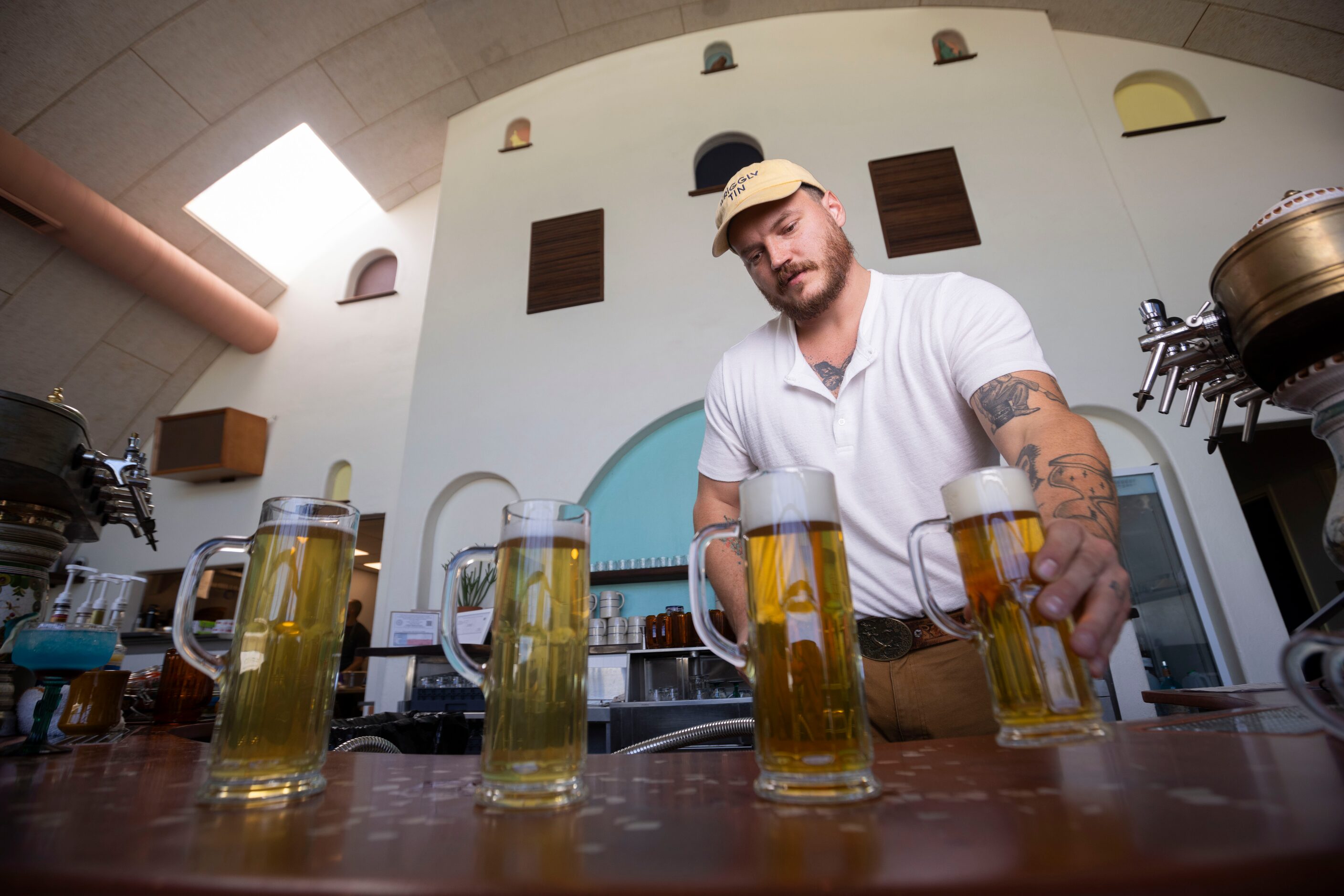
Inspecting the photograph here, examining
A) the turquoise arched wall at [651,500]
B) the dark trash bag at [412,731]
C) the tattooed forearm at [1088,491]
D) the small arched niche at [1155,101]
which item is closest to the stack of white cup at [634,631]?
the turquoise arched wall at [651,500]

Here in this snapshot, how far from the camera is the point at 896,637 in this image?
119 centimetres

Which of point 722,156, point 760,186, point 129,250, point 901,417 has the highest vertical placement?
point 722,156

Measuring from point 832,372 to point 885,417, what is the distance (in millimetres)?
183

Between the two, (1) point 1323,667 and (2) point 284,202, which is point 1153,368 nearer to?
(1) point 1323,667

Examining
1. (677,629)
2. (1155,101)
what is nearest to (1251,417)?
(677,629)

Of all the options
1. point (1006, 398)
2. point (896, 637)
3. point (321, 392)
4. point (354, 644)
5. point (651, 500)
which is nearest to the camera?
point (1006, 398)

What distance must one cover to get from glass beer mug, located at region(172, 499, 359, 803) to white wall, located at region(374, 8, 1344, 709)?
12.8ft

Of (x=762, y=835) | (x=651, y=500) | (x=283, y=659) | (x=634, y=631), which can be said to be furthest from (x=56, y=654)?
(x=651, y=500)

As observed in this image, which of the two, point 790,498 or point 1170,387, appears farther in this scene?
point 1170,387

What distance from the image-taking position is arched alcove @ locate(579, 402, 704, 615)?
14.1ft

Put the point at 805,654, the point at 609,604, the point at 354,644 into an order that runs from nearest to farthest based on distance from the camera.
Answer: the point at 805,654
the point at 609,604
the point at 354,644

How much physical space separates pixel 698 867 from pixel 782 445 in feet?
3.85

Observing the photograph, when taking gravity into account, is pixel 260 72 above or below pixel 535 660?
above

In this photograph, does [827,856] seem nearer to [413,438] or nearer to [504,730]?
[504,730]
